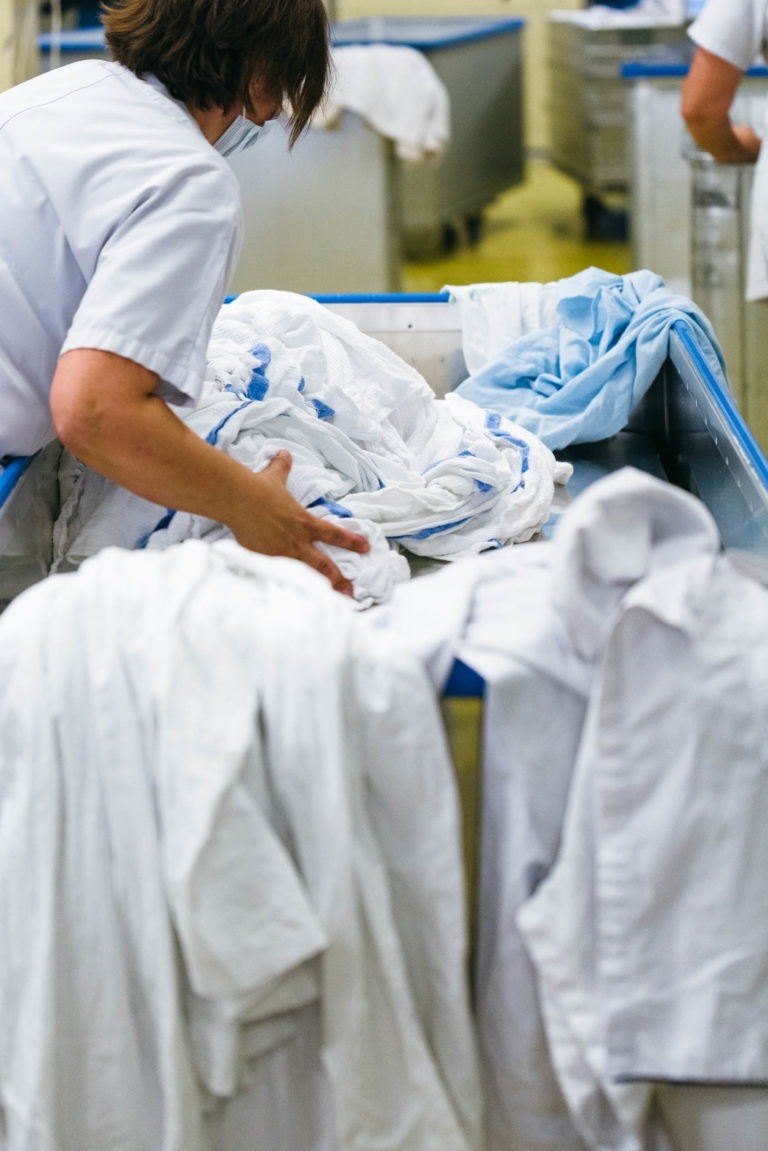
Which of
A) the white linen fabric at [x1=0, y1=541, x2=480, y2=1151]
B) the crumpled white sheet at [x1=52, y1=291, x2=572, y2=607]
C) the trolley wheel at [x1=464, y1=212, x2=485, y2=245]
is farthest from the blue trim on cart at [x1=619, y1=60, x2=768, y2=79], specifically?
the white linen fabric at [x1=0, y1=541, x2=480, y2=1151]

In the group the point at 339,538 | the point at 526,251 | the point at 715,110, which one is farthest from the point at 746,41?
the point at 526,251

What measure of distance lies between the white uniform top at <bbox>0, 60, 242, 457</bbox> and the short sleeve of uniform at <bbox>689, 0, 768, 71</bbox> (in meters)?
1.45

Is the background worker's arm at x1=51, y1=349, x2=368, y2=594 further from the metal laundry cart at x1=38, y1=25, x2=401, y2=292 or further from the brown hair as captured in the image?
the metal laundry cart at x1=38, y1=25, x2=401, y2=292

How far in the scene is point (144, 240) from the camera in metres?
1.30

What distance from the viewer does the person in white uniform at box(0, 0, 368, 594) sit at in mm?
1268

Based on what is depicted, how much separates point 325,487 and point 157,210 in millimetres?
376

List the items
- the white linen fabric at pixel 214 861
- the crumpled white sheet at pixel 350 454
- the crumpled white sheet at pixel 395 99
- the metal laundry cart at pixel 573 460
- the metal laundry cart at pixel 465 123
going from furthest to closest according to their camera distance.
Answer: the metal laundry cart at pixel 465 123 → the crumpled white sheet at pixel 395 99 → the crumpled white sheet at pixel 350 454 → the metal laundry cart at pixel 573 460 → the white linen fabric at pixel 214 861

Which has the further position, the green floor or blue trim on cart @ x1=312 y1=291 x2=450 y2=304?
the green floor

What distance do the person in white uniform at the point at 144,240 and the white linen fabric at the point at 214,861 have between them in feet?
0.82

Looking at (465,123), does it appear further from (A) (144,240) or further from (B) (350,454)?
(A) (144,240)

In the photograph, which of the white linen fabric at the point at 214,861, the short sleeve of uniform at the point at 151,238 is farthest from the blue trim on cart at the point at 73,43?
the white linen fabric at the point at 214,861

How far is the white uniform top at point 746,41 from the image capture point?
2498 millimetres

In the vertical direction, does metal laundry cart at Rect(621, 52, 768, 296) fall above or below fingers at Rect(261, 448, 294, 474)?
below

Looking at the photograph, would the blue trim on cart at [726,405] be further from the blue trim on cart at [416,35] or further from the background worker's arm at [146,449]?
the blue trim on cart at [416,35]
